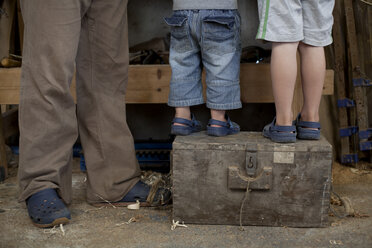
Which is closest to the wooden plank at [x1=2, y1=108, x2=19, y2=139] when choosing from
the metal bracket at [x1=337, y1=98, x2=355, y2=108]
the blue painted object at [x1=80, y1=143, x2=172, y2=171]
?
the blue painted object at [x1=80, y1=143, x2=172, y2=171]

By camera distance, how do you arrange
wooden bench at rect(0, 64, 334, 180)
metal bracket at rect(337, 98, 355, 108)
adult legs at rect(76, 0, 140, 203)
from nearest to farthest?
adult legs at rect(76, 0, 140, 203), wooden bench at rect(0, 64, 334, 180), metal bracket at rect(337, 98, 355, 108)

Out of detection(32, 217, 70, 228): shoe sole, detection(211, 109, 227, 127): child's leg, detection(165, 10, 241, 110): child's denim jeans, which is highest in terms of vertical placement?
detection(165, 10, 241, 110): child's denim jeans

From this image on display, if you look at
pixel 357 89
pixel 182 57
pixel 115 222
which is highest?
pixel 182 57

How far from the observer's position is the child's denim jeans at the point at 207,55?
7.13ft

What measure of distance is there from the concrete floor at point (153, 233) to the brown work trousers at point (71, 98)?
16 centimetres

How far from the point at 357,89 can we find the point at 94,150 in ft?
6.21

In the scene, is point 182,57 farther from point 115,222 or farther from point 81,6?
point 115,222

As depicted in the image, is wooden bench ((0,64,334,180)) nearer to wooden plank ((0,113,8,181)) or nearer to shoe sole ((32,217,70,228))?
wooden plank ((0,113,8,181))

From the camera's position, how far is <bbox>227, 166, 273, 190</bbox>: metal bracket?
2.01 metres

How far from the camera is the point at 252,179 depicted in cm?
202

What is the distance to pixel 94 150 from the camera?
94.5 inches

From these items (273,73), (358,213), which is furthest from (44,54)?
(358,213)

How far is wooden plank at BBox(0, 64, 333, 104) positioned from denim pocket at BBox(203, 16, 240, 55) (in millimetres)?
524

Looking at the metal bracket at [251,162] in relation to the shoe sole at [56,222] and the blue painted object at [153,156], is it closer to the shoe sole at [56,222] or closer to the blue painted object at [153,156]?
the shoe sole at [56,222]
